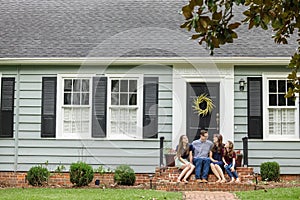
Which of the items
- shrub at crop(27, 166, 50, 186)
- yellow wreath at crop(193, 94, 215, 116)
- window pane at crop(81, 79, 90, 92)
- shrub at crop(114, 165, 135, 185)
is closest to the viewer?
shrub at crop(114, 165, 135, 185)

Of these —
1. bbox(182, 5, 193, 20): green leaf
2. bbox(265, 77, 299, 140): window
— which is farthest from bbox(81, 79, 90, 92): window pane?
bbox(182, 5, 193, 20): green leaf

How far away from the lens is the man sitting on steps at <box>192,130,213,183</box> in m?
10.5

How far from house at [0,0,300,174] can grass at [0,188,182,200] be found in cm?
207

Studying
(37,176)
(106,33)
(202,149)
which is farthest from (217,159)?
(106,33)

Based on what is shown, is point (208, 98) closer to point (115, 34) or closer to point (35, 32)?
point (115, 34)

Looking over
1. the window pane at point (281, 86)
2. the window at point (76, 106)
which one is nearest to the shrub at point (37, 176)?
the window at point (76, 106)

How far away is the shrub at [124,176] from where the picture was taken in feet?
36.9

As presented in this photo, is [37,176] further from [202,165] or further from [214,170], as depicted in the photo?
[214,170]

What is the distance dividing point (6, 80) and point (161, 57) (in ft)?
12.1

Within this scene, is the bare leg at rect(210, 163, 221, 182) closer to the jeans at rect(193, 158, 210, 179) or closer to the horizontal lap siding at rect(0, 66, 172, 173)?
the jeans at rect(193, 158, 210, 179)

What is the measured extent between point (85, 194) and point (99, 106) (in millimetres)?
→ 3143

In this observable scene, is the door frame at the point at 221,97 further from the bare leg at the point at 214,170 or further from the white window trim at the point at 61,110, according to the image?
the white window trim at the point at 61,110

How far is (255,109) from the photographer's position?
12117 mm

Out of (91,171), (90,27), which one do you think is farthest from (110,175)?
(90,27)
